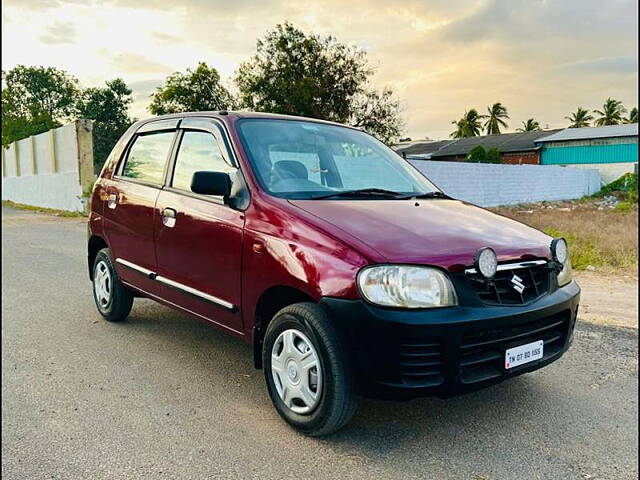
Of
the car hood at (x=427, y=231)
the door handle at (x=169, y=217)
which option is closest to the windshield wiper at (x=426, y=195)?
the car hood at (x=427, y=231)

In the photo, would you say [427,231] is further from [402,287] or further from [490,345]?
[490,345]

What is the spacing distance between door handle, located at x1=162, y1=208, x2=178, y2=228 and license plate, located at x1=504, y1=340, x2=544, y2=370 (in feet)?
7.67

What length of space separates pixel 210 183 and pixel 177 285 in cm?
94

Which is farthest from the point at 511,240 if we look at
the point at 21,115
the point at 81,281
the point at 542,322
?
the point at 21,115

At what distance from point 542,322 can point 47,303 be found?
4848mm

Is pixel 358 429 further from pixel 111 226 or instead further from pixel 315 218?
pixel 111 226

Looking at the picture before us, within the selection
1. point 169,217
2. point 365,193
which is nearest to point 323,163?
point 365,193

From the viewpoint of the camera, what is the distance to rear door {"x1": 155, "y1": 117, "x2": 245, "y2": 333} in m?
3.47

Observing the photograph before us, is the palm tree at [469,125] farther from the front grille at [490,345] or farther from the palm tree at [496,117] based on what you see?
the front grille at [490,345]

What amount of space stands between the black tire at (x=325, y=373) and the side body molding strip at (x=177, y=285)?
617 mm

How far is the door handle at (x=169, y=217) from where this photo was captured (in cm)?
394

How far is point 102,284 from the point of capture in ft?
16.9

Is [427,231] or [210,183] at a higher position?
[210,183]

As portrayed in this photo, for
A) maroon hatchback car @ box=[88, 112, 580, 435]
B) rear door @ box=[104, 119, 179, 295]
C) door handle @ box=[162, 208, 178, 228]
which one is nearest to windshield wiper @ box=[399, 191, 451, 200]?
maroon hatchback car @ box=[88, 112, 580, 435]
